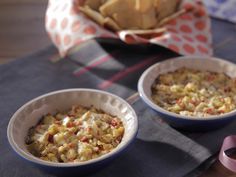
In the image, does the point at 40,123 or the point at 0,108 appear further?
the point at 0,108

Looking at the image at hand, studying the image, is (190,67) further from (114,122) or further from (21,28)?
(21,28)

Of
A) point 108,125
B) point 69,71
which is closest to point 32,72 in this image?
point 69,71

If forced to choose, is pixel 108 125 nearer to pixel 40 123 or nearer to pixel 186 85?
pixel 40 123

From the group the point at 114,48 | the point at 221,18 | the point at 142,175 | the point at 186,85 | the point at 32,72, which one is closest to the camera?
the point at 142,175

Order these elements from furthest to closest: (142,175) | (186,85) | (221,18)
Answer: (221,18), (186,85), (142,175)

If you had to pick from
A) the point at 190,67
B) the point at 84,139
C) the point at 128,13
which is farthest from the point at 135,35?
the point at 84,139

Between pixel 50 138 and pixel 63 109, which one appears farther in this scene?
pixel 63 109

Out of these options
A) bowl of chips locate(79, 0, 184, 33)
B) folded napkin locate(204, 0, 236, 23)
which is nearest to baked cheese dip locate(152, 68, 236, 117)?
bowl of chips locate(79, 0, 184, 33)
